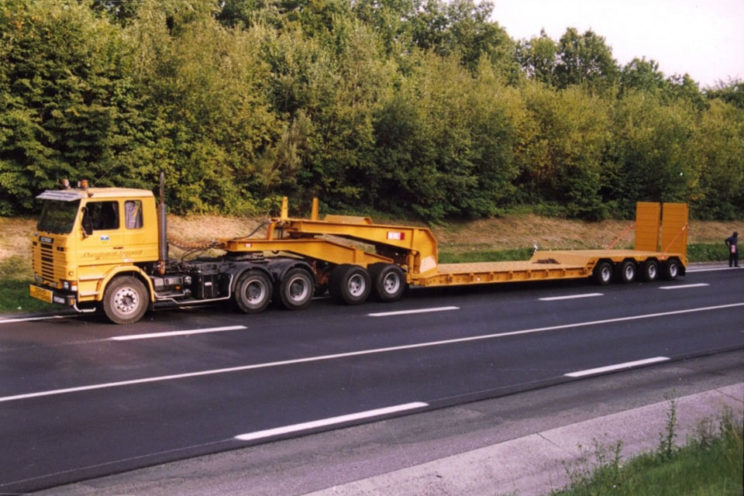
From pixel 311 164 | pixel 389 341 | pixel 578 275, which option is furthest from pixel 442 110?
pixel 389 341

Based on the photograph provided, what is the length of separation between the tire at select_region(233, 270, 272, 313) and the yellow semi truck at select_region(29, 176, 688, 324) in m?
0.02

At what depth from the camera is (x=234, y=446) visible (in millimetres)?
8242

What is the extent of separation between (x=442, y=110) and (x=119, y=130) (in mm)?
14677

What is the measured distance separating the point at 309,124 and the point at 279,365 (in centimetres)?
1800

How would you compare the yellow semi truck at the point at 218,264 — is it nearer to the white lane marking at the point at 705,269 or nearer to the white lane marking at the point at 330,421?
the white lane marking at the point at 330,421

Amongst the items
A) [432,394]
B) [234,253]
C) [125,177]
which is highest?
[125,177]

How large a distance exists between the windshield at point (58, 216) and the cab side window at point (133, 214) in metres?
0.96

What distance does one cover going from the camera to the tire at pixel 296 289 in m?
A: 17.3

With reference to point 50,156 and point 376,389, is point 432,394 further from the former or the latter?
point 50,156

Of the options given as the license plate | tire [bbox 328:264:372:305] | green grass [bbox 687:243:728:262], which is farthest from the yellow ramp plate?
the license plate

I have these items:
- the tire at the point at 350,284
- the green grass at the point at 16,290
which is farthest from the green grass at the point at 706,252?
the green grass at the point at 16,290

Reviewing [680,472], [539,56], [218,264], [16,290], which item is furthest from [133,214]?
[539,56]

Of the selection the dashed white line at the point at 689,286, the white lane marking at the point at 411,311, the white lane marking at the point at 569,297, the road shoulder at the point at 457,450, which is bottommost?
the dashed white line at the point at 689,286

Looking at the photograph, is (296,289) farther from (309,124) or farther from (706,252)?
(706,252)
